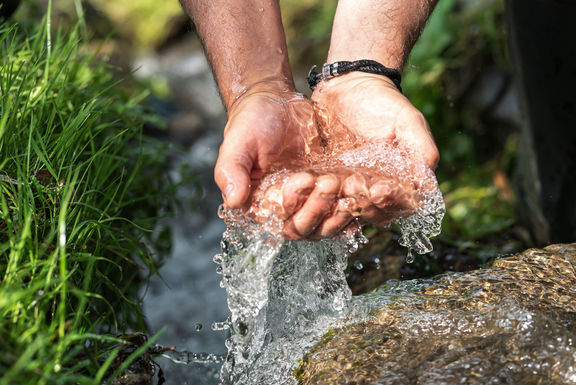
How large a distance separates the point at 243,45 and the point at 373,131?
77 cm

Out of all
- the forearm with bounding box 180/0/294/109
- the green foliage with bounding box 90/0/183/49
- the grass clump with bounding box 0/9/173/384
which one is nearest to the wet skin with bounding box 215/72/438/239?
the forearm with bounding box 180/0/294/109

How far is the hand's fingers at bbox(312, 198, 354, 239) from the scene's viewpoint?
1.78 metres

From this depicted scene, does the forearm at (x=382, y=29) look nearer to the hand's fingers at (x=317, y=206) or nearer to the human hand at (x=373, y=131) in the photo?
the human hand at (x=373, y=131)

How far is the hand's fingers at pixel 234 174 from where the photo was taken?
174 centimetres

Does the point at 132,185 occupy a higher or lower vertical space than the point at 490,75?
higher

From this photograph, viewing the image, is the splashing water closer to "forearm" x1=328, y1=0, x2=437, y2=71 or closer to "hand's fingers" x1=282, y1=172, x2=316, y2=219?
"hand's fingers" x1=282, y1=172, x2=316, y2=219

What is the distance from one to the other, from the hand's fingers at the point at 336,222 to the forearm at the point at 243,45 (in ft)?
2.73

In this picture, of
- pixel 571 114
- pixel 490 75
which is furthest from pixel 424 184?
pixel 490 75

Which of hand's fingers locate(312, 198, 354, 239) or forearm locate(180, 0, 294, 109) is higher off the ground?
forearm locate(180, 0, 294, 109)

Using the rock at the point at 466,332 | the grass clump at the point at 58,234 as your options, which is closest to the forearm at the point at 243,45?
the grass clump at the point at 58,234

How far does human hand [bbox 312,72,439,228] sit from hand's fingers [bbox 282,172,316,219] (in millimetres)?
117

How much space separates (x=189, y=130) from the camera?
20.8ft

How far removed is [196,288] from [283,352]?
2471 millimetres

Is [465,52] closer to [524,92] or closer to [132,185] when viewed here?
[524,92]
